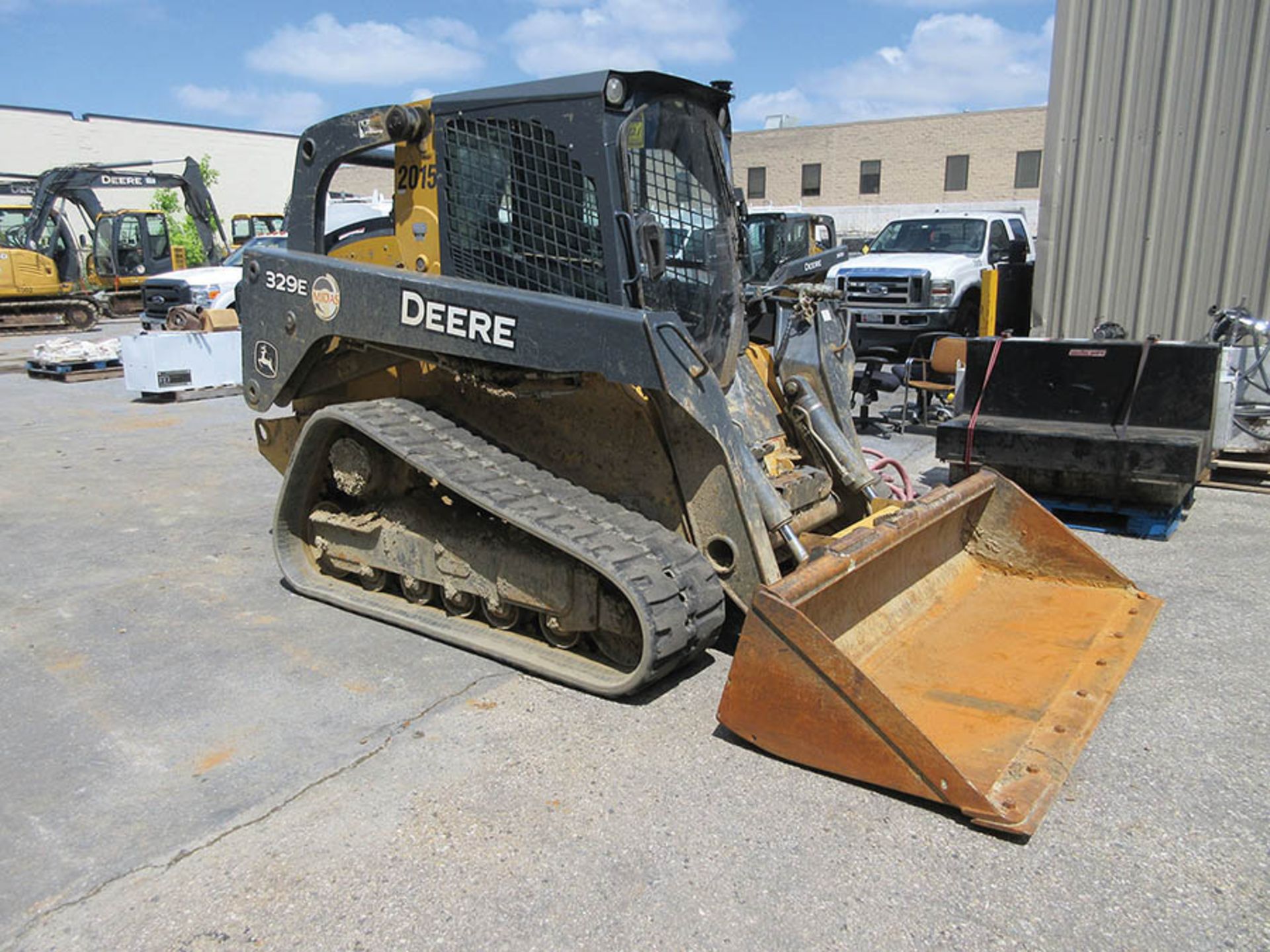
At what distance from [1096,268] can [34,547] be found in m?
8.43

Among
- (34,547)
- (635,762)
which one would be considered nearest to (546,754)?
(635,762)

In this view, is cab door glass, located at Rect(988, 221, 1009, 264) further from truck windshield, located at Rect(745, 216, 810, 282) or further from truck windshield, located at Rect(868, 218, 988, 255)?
truck windshield, located at Rect(745, 216, 810, 282)

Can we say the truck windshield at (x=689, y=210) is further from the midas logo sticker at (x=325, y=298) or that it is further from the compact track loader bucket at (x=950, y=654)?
the midas logo sticker at (x=325, y=298)

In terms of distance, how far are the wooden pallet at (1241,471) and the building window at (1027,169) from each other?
129ft

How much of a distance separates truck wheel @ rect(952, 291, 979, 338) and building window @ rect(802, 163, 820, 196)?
1461 inches

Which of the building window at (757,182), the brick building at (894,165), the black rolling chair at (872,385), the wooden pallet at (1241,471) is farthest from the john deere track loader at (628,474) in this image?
the building window at (757,182)

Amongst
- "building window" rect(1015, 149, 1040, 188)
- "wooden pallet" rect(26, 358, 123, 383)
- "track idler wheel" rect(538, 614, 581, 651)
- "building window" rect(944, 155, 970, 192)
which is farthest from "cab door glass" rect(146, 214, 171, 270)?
"building window" rect(1015, 149, 1040, 188)

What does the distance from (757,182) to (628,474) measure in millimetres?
47725

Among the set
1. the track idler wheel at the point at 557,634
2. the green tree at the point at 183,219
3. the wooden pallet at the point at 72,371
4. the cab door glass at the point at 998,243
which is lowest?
the track idler wheel at the point at 557,634

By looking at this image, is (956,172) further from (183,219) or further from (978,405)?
(978,405)

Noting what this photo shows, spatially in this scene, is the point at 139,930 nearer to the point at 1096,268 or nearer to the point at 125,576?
the point at 125,576

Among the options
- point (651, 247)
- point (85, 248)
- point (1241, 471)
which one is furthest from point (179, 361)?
point (85, 248)

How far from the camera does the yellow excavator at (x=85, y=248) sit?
2050 cm

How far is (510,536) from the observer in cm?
416
